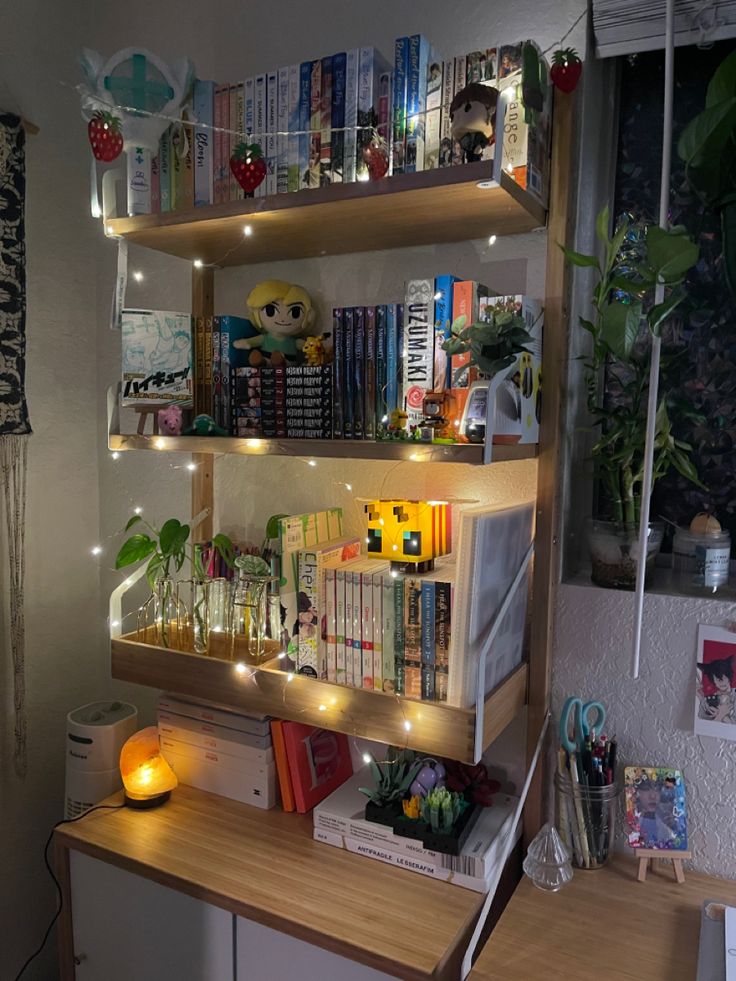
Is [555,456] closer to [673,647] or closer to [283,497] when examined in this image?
[673,647]

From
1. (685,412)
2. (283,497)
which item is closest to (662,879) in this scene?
(685,412)

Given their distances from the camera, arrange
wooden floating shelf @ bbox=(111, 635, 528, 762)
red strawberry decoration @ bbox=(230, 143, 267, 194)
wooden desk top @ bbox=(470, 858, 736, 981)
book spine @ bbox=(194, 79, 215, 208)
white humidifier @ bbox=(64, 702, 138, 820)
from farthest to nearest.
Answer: white humidifier @ bbox=(64, 702, 138, 820) → book spine @ bbox=(194, 79, 215, 208) → red strawberry decoration @ bbox=(230, 143, 267, 194) → wooden floating shelf @ bbox=(111, 635, 528, 762) → wooden desk top @ bbox=(470, 858, 736, 981)

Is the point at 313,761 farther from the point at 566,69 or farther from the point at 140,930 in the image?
the point at 566,69

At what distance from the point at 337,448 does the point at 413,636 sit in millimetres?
333

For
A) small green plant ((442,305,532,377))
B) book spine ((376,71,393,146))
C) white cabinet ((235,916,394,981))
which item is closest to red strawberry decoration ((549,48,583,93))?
book spine ((376,71,393,146))

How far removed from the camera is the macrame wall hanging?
168 cm

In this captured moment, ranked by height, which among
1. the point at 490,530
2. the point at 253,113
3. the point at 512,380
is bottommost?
the point at 490,530

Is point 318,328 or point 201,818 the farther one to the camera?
point 318,328

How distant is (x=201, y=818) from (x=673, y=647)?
938 millimetres

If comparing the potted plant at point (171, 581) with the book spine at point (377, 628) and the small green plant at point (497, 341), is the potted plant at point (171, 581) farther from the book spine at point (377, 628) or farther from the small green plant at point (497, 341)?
the small green plant at point (497, 341)

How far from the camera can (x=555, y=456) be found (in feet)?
4.30

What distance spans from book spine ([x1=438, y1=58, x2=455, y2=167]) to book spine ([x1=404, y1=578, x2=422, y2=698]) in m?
0.69

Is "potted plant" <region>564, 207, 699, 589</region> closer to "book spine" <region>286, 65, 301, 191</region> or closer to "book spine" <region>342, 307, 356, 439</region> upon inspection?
"book spine" <region>342, 307, 356, 439</region>

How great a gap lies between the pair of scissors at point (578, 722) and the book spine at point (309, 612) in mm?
440
